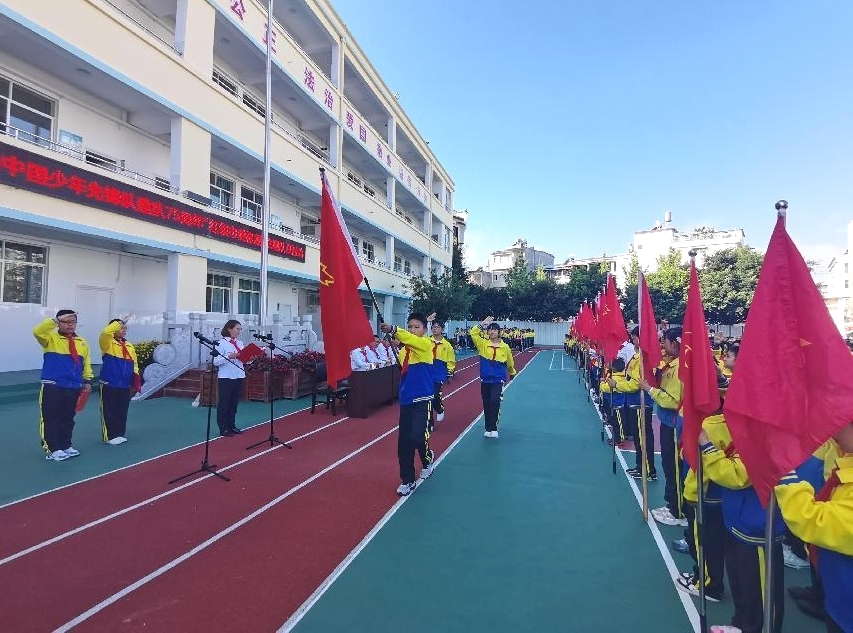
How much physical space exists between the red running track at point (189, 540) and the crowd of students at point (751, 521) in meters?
2.67

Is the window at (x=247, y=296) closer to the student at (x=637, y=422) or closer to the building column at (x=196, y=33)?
the building column at (x=196, y=33)

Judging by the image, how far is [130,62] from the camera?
1152 centimetres

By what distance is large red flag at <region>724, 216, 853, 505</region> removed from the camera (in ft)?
6.54

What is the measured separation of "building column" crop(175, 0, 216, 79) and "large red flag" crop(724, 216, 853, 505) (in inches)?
597

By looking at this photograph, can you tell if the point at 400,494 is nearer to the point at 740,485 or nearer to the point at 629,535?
the point at 629,535

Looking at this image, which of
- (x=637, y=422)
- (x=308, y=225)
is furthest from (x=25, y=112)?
(x=637, y=422)

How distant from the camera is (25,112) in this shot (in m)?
10.9

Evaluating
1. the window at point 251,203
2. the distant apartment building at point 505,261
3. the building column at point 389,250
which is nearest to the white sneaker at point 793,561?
the window at point 251,203

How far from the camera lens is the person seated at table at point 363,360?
9609mm

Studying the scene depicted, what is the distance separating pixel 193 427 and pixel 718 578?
7914 millimetres

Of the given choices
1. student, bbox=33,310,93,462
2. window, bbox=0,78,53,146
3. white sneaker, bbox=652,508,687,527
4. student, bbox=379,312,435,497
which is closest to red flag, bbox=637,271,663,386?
white sneaker, bbox=652,508,687,527

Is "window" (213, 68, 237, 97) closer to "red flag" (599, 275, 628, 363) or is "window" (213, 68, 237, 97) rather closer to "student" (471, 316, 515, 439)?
"student" (471, 316, 515, 439)

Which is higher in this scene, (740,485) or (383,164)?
(383,164)

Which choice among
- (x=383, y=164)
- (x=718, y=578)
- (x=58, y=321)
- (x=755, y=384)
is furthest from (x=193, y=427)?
(x=383, y=164)
